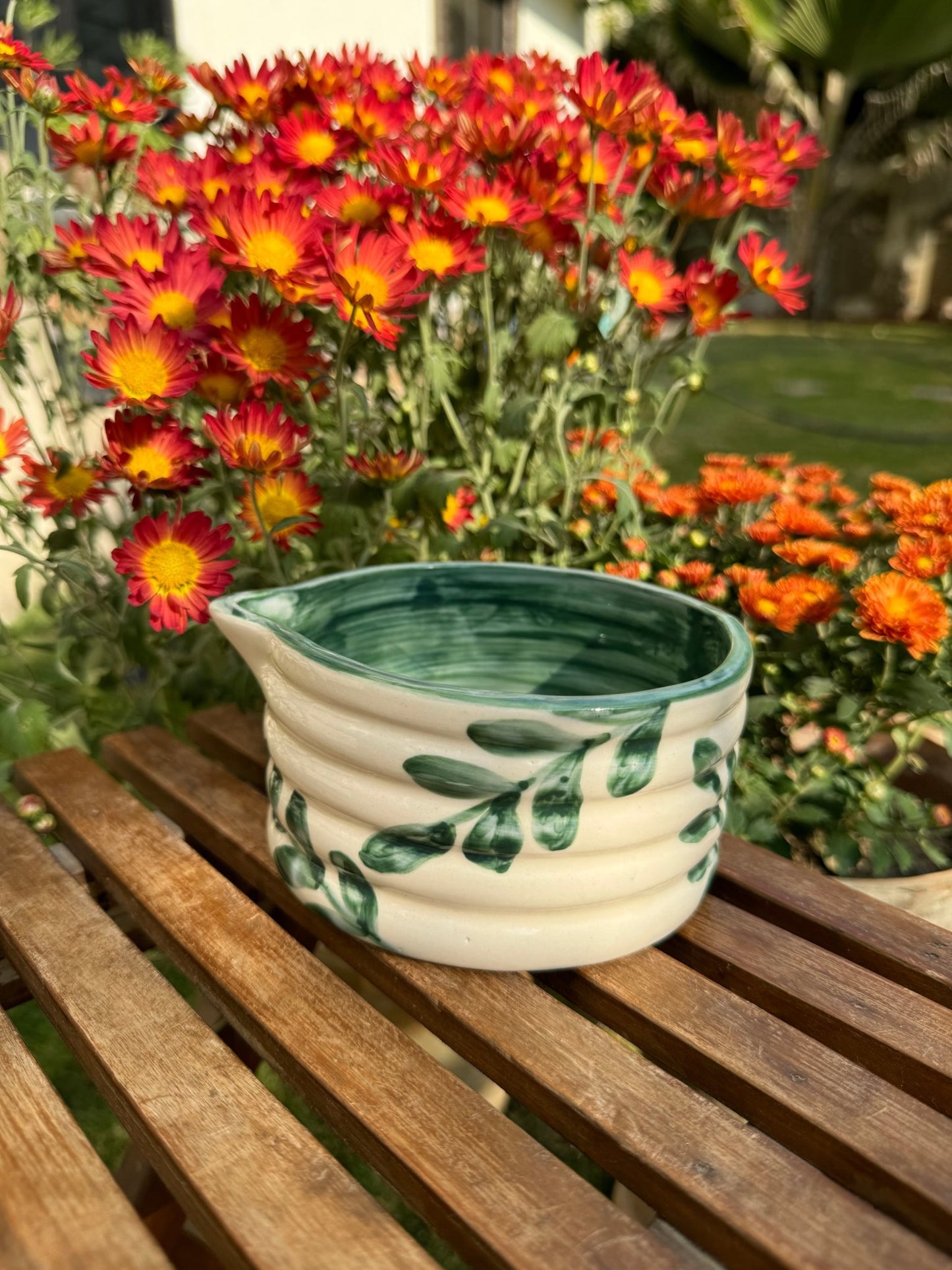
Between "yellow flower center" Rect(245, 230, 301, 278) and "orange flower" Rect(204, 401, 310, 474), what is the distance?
0.12 meters

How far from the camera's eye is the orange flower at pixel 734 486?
3.95 ft

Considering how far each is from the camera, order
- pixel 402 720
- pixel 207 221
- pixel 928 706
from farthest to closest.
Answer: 1. pixel 928 706
2. pixel 207 221
3. pixel 402 720

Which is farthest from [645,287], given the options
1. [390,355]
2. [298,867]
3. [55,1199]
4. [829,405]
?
[829,405]

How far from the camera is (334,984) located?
725 mm

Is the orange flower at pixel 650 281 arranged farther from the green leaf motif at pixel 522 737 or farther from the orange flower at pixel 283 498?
the green leaf motif at pixel 522 737

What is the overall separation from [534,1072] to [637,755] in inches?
8.4

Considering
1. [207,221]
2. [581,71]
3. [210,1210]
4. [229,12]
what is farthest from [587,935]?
[229,12]

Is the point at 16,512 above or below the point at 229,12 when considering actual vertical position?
below

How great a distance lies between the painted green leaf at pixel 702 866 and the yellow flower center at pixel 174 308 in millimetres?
676

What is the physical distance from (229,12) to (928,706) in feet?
9.99

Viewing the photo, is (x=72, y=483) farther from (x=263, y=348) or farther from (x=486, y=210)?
(x=486, y=210)

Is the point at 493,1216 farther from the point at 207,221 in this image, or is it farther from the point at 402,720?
the point at 207,221

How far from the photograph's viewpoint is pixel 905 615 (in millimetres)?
957

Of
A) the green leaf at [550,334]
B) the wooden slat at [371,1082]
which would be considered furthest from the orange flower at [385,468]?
the wooden slat at [371,1082]
